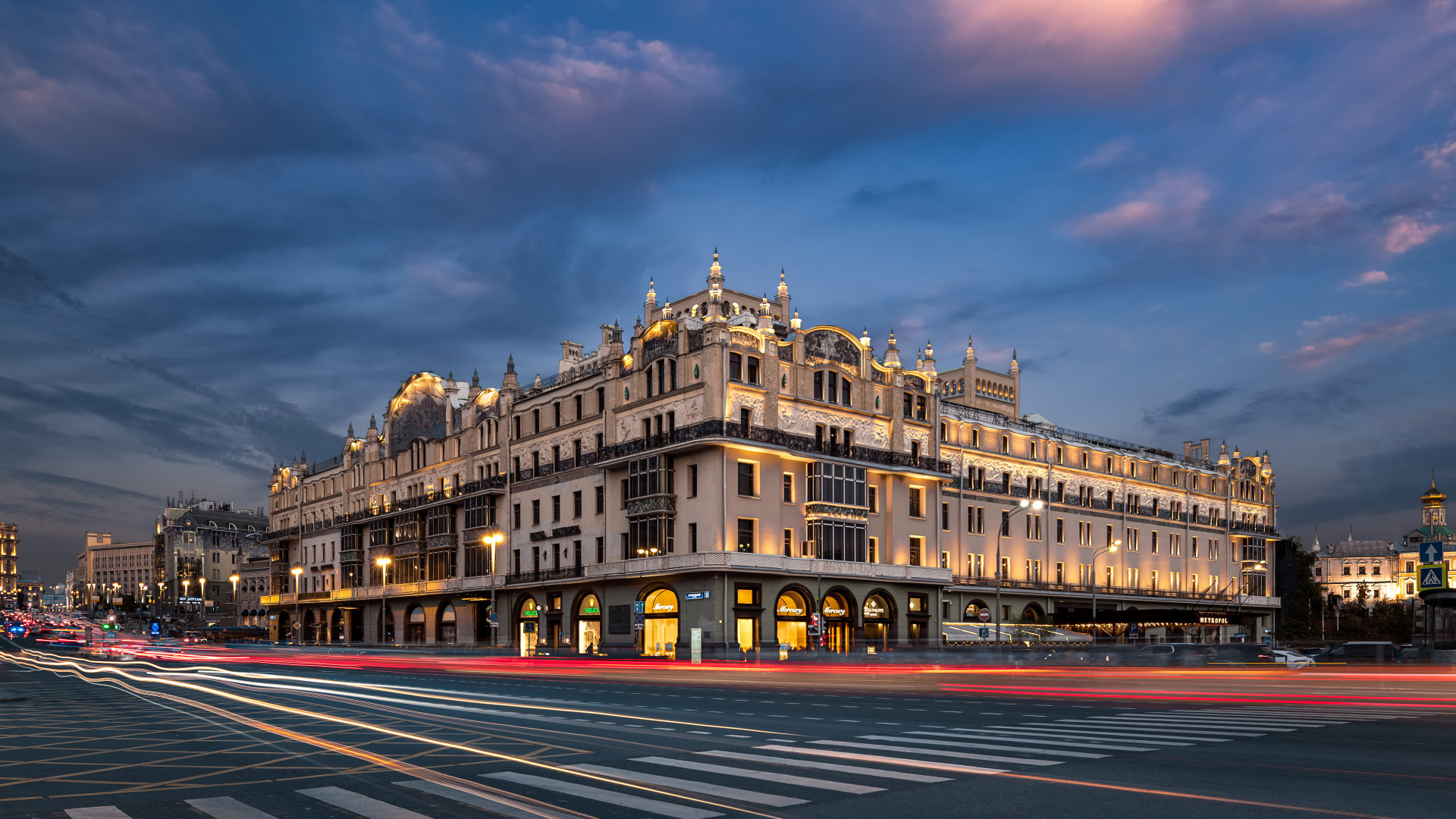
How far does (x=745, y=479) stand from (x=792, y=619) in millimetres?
8729

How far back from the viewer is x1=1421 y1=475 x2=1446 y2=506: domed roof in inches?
2483

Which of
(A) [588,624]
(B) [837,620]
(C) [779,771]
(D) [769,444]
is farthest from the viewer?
(A) [588,624]

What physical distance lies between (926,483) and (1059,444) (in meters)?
21.2

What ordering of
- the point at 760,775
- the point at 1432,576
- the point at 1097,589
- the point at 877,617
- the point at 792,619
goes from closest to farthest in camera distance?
the point at 760,775
the point at 1432,576
the point at 792,619
the point at 877,617
the point at 1097,589

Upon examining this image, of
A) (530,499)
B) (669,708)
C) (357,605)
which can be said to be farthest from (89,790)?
(357,605)

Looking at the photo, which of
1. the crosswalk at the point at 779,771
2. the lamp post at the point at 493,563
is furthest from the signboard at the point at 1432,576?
the lamp post at the point at 493,563

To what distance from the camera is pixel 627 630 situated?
2564 inches

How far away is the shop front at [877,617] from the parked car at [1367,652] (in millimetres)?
26987

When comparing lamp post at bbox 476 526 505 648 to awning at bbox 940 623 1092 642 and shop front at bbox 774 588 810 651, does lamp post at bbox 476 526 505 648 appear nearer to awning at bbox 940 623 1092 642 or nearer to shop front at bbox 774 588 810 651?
shop front at bbox 774 588 810 651

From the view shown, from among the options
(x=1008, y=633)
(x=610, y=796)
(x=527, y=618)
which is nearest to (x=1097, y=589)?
(x=1008, y=633)

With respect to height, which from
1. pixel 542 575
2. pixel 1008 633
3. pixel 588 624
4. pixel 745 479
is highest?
pixel 745 479

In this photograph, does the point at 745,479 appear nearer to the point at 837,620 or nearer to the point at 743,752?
the point at 837,620

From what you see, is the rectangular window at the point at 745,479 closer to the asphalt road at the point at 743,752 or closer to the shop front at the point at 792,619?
the shop front at the point at 792,619

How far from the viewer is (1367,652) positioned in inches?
1706
